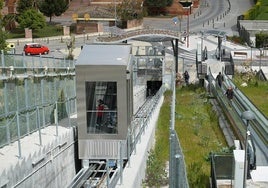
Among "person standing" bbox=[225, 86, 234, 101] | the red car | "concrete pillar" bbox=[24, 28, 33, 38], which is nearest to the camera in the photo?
"person standing" bbox=[225, 86, 234, 101]

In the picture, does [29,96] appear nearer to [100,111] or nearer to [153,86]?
[100,111]

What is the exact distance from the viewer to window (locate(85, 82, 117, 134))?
14.2m

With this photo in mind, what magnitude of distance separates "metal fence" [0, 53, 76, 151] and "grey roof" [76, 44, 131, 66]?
156 centimetres

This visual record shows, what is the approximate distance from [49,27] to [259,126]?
4647 centimetres

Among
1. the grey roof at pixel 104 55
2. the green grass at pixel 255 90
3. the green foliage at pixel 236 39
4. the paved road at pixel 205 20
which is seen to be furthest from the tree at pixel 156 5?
the grey roof at pixel 104 55

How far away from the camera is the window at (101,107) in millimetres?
14156

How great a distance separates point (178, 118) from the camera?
20.5 meters

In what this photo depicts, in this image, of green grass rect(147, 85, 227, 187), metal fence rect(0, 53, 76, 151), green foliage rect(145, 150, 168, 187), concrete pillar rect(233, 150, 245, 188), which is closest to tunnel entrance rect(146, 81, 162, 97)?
green grass rect(147, 85, 227, 187)

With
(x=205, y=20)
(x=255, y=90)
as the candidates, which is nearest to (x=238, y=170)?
(x=255, y=90)

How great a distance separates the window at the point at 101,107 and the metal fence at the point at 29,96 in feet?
3.00

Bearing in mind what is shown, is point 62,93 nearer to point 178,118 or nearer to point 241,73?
point 178,118

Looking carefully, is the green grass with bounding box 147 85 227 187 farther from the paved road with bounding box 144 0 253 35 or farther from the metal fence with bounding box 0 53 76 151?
the paved road with bounding box 144 0 253 35

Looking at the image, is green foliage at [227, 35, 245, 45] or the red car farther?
green foliage at [227, 35, 245, 45]

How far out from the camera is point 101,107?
14.2 meters
